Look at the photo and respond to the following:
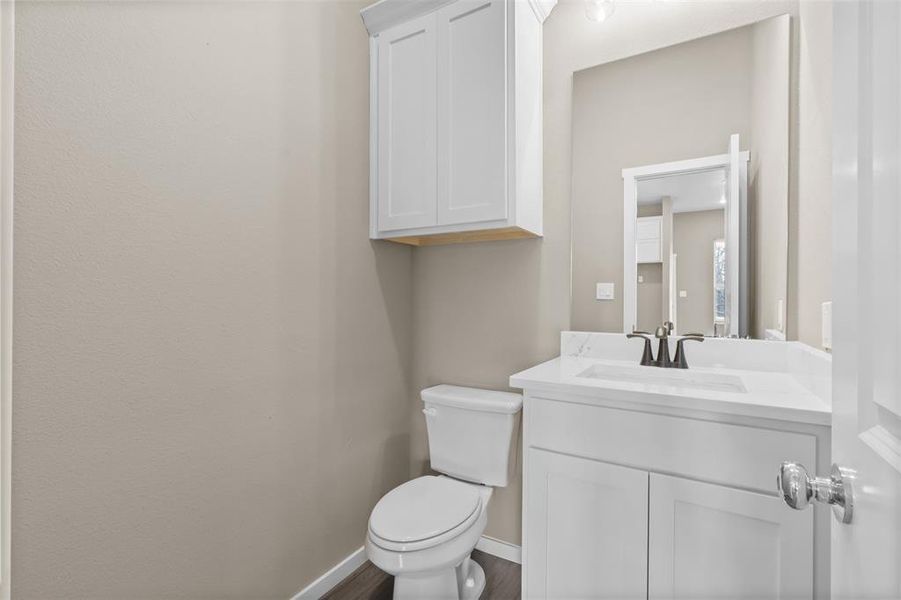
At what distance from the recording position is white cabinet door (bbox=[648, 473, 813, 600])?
0.93 meters

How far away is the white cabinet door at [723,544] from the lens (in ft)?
3.04

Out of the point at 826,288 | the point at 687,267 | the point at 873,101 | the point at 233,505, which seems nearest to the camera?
the point at 873,101

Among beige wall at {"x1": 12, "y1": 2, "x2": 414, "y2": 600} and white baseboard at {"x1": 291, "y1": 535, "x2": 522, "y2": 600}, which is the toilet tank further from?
white baseboard at {"x1": 291, "y1": 535, "x2": 522, "y2": 600}

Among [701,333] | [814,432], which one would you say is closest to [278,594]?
[814,432]

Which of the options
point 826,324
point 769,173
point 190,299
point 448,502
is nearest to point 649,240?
point 769,173

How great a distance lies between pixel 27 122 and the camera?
2.94 ft

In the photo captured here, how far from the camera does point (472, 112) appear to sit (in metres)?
1.57

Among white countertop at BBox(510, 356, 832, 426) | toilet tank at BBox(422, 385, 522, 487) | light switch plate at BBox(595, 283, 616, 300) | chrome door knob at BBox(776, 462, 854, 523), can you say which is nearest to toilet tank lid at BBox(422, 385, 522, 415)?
toilet tank at BBox(422, 385, 522, 487)

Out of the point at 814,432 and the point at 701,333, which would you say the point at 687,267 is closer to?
the point at 701,333

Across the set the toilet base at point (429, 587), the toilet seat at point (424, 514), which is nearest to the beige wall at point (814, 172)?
the toilet seat at point (424, 514)

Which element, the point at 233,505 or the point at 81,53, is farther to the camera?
the point at 233,505

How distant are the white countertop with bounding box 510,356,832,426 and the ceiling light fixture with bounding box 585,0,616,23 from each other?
134cm

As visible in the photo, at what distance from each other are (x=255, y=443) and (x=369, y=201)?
3.41 feet

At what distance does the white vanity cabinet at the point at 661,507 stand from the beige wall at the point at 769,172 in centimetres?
62
